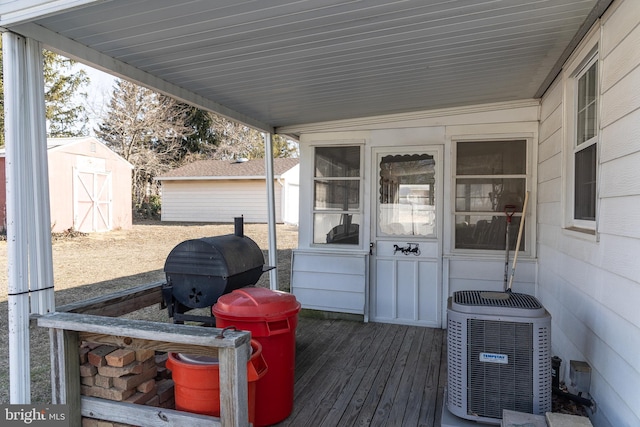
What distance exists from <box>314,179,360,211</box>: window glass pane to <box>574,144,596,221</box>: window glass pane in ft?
7.95

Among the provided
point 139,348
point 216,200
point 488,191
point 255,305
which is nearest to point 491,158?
point 488,191

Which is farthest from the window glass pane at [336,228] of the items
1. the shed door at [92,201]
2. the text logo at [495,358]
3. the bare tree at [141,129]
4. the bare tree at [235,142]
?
the bare tree at [235,142]

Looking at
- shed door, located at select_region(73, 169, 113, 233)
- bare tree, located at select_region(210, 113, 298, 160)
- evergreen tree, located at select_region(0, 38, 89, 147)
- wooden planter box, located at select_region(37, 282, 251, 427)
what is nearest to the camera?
wooden planter box, located at select_region(37, 282, 251, 427)

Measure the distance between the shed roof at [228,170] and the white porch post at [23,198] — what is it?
1377 cm

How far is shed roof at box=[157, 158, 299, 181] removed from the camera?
16641 millimetres

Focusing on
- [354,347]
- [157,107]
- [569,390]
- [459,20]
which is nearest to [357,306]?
[354,347]

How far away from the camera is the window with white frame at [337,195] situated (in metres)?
4.93

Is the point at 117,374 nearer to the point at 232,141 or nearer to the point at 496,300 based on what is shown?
the point at 496,300

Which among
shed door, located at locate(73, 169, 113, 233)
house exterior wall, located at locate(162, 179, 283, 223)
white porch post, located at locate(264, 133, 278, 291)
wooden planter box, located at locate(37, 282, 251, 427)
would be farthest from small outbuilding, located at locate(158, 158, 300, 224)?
wooden planter box, located at locate(37, 282, 251, 427)

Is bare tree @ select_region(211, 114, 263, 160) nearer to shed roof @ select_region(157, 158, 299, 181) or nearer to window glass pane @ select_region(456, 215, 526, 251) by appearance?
shed roof @ select_region(157, 158, 299, 181)

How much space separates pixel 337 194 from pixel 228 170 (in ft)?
42.7

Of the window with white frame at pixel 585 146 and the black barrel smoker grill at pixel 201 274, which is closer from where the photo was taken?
the window with white frame at pixel 585 146

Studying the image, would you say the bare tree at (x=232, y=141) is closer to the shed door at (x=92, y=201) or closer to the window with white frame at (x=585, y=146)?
the shed door at (x=92, y=201)

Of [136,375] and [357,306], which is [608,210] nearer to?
[136,375]
